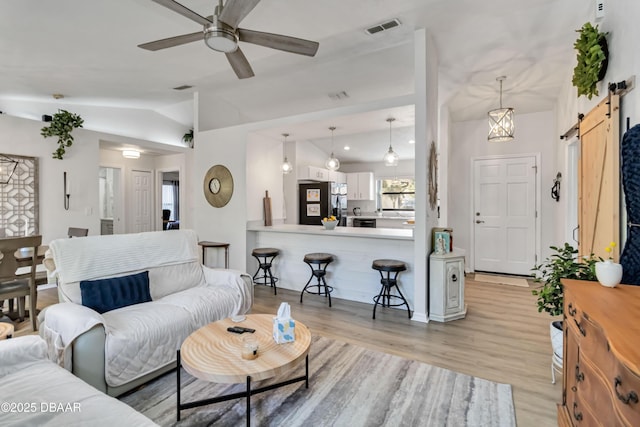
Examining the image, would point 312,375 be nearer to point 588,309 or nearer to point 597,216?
point 588,309

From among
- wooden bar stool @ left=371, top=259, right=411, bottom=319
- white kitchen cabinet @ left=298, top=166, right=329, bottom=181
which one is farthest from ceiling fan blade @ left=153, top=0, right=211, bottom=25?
white kitchen cabinet @ left=298, top=166, right=329, bottom=181

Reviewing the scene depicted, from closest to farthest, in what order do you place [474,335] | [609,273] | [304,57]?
1. [609,273]
2. [474,335]
3. [304,57]

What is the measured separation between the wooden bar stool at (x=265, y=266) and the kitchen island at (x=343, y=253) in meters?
0.12

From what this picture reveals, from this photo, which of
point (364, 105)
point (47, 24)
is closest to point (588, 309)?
point (364, 105)

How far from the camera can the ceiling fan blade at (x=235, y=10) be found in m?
1.92

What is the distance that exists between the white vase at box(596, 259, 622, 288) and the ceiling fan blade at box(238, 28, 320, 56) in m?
2.26

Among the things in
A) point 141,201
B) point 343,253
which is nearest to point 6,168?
point 141,201

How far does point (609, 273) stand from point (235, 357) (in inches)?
78.0

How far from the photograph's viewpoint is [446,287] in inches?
131

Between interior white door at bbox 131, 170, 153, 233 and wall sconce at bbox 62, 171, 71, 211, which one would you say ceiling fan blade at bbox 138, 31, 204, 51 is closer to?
wall sconce at bbox 62, 171, 71, 211

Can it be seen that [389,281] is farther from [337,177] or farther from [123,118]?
[123,118]

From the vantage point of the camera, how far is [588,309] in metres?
1.26

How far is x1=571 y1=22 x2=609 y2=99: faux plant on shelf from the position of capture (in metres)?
2.52

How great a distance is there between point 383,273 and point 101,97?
5.19 metres
